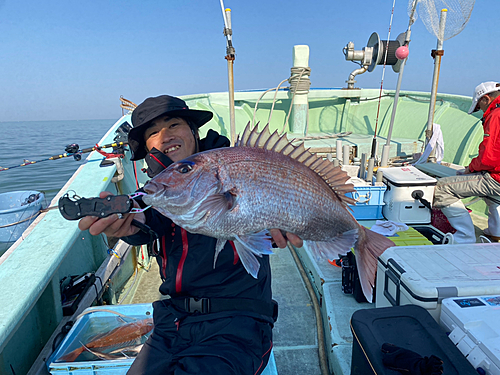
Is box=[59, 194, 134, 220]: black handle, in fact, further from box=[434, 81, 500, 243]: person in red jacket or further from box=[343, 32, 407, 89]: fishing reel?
box=[343, 32, 407, 89]: fishing reel

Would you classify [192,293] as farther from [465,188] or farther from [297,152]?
[465,188]

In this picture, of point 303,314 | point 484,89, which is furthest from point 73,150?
point 484,89

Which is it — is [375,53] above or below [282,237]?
above

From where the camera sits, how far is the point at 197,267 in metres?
1.71

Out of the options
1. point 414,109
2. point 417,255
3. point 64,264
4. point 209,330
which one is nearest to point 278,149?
point 209,330

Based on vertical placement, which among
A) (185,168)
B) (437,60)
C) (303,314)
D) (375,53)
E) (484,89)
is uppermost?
(375,53)

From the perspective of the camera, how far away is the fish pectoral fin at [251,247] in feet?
4.36

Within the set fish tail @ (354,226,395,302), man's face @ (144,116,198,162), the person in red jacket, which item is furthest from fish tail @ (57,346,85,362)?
the person in red jacket

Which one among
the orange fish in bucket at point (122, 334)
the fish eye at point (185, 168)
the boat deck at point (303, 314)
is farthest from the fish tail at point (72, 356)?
A: the fish eye at point (185, 168)

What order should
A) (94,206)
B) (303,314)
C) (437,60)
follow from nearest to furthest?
(94,206)
(303,314)
(437,60)

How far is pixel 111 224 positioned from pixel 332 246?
117cm

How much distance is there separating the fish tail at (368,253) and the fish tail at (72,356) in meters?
2.09

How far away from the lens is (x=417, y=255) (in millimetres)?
2197

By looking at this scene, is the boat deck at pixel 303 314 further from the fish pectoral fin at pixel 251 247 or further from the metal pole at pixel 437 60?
the metal pole at pixel 437 60
